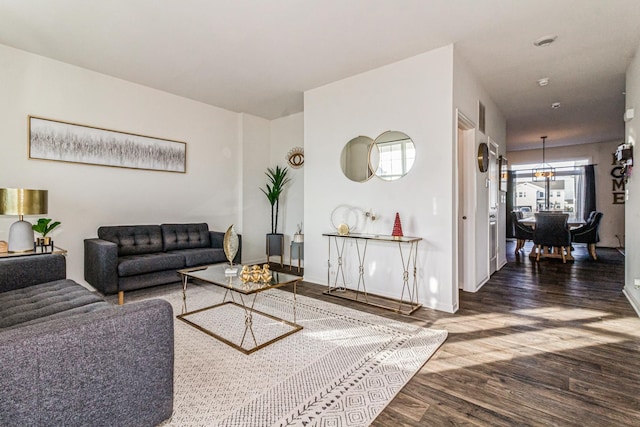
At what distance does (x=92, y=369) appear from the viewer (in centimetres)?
119

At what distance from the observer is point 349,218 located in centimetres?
402

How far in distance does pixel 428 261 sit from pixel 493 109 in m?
3.12

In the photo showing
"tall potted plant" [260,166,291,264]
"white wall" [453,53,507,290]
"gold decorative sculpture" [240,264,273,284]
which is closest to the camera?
"gold decorative sculpture" [240,264,273,284]

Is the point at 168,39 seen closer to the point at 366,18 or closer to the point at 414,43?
the point at 366,18

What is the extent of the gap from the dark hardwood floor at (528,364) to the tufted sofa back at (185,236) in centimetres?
174

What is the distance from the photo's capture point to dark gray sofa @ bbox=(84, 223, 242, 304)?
3270 mm

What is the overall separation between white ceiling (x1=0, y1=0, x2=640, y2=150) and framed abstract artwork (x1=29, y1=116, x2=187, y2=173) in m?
0.75

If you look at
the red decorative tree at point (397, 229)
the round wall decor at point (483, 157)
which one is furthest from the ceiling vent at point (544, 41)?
the red decorative tree at point (397, 229)

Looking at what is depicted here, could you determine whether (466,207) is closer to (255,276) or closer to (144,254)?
(255,276)

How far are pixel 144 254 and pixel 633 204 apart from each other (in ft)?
18.7

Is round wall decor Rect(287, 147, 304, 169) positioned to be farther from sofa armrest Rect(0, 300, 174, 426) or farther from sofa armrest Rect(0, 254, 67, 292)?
sofa armrest Rect(0, 300, 174, 426)

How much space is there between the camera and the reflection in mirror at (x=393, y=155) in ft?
11.5

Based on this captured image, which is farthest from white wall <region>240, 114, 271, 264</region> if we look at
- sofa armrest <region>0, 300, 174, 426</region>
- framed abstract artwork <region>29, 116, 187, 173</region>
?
sofa armrest <region>0, 300, 174, 426</region>

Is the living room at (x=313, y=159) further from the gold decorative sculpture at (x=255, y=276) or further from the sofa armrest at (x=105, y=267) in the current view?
the gold decorative sculpture at (x=255, y=276)
